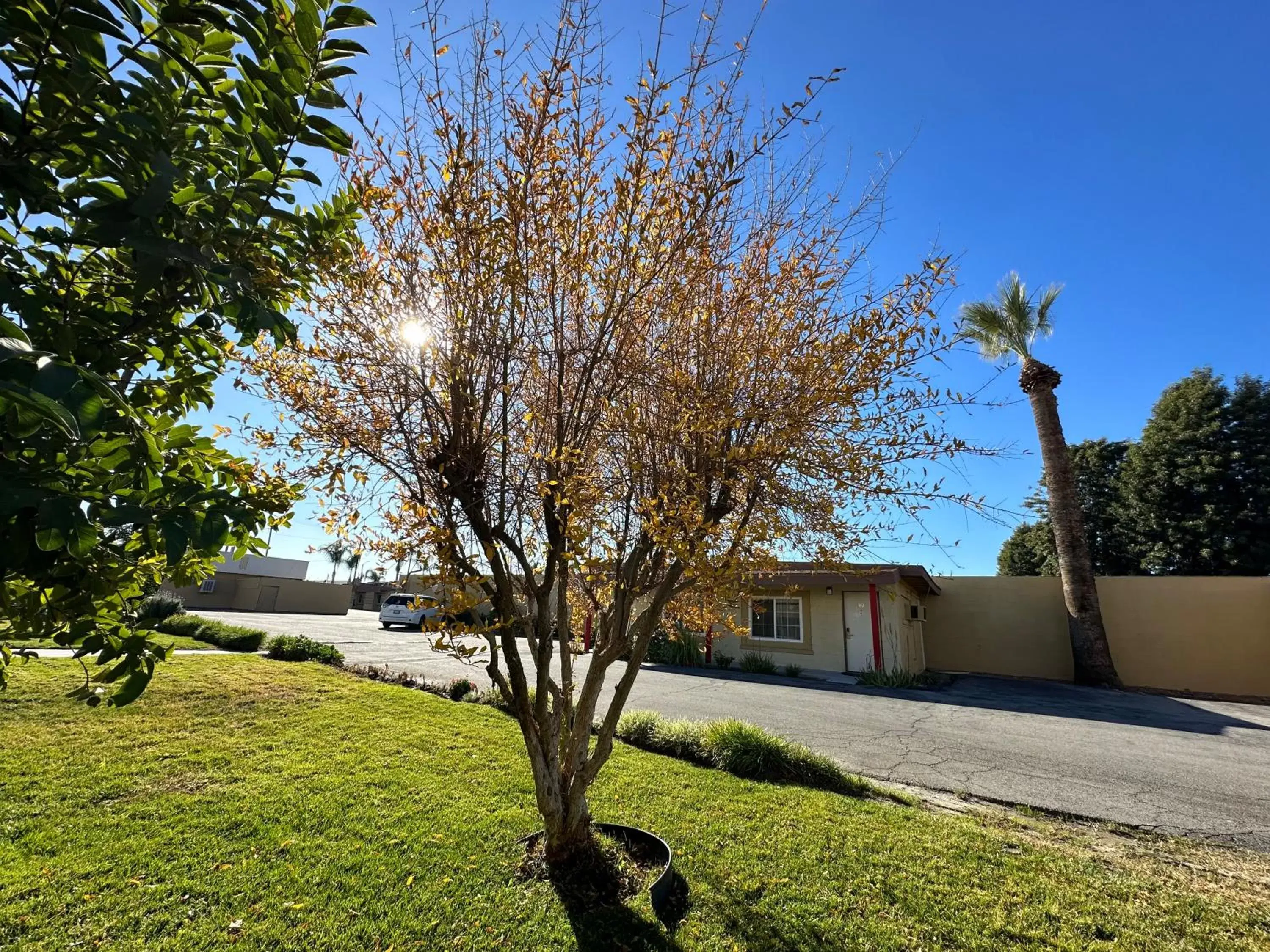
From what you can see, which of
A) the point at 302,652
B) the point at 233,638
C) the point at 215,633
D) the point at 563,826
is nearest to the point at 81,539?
the point at 563,826

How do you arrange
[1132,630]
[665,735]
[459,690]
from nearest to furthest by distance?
[665,735] → [459,690] → [1132,630]

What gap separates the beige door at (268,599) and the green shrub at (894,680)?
39233 millimetres

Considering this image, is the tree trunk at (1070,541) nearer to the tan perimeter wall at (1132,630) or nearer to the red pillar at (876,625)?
the tan perimeter wall at (1132,630)

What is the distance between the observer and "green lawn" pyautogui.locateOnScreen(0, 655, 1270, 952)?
3180 millimetres

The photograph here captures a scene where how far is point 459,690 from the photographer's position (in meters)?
9.92

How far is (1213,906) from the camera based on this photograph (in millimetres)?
3740

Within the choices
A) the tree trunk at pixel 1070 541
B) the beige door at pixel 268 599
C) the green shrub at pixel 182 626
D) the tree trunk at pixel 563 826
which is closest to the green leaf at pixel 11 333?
the tree trunk at pixel 563 826

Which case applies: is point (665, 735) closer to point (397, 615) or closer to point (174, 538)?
point (174, 538)

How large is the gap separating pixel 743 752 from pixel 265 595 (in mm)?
42520

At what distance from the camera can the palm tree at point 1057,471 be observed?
1616cm

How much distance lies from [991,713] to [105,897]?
1278 centimetres

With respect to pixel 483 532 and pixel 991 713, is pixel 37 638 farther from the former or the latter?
pixel 991 713

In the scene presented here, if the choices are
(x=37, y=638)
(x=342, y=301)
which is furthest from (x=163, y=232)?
(x=342, y=301)

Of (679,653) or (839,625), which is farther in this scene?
(679,653)
